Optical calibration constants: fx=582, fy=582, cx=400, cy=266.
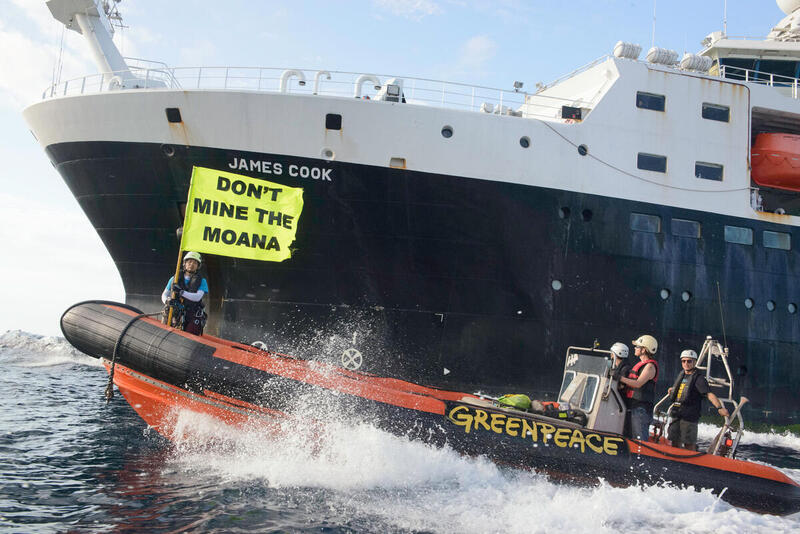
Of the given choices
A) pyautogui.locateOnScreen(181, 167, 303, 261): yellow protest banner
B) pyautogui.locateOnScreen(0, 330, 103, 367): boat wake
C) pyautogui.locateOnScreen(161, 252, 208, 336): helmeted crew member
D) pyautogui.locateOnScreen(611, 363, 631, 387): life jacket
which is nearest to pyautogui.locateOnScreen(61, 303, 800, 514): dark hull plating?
pyautogui.locateOnScreen(611, 363, 631, 387): life jacket

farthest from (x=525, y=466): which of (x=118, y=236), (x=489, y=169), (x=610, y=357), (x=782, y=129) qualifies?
(x=782, y=129)

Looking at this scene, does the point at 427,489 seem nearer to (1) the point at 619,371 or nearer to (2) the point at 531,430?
(2) the point at 531,430

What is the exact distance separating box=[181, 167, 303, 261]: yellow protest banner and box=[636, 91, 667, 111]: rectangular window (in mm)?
7377

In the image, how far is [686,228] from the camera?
37.7 ft

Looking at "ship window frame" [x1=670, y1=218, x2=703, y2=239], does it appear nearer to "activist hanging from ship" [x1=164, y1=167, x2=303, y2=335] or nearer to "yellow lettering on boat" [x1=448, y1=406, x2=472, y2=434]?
"yellow lettering on boat" [x1=448, y1=406, x2=472, y2=434]

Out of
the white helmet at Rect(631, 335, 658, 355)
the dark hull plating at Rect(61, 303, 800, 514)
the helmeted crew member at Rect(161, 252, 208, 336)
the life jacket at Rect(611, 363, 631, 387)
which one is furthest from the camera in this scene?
the helmeted crew member at Rect(161, 252, 208, 336)

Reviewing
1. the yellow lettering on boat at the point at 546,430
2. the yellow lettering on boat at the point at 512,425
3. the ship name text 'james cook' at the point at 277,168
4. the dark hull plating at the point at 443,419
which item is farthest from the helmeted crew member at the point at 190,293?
the yellow lettering on boat at the point at 546,430

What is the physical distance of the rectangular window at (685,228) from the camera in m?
11.4

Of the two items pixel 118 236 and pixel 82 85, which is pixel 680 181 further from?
pixel 82 85

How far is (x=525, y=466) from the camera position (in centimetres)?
643

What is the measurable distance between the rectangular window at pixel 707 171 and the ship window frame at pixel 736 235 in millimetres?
1022

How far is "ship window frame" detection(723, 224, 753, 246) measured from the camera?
11711 millimetres

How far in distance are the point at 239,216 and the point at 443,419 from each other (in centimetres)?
408

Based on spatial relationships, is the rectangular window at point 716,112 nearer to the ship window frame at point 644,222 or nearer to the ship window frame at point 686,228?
the ship window frame at point 686,228
